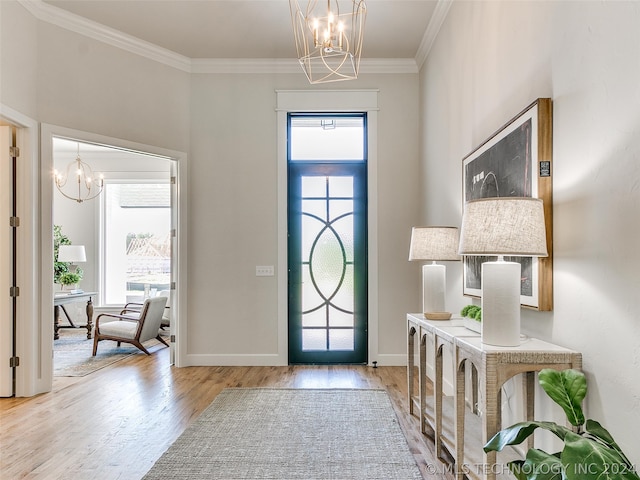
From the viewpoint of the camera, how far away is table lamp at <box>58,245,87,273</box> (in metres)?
6.27

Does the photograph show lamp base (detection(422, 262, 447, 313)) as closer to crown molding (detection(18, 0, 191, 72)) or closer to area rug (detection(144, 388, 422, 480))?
area rug (detection(144, 388, 422, 480))

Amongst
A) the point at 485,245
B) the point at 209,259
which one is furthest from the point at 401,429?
the point at 209,259

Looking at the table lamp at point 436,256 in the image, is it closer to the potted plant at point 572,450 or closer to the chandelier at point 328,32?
the chandelier at point 328,32

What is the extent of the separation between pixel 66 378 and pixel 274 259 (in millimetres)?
2351

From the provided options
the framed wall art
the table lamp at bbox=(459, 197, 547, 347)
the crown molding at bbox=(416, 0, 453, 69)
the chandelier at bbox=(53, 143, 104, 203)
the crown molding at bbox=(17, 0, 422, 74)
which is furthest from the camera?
the chandelier at bbox=(53, 143, 104, 203)

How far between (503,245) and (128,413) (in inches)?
116

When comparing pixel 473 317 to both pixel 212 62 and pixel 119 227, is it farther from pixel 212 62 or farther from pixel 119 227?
pixel 119 227

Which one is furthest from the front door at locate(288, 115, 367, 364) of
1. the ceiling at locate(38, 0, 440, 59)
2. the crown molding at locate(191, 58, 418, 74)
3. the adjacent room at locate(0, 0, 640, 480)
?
the ceiling at locate(38, 0, 440, 59)

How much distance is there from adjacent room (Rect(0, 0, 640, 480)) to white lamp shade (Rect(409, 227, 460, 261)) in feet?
0.05

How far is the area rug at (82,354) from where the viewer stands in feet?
14.5

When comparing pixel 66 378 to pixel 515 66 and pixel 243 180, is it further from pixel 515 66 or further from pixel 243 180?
pixel 515 66

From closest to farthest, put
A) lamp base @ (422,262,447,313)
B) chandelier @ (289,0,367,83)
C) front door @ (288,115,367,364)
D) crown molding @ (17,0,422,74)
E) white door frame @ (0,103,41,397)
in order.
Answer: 1. chandelier @ (289,0,367,83)
2. lamp base @ (422,262,447,313)
3. white door frame @ (0,103,41,397)
4. crown molding @ (17,0,422,74)
5. front door @ (288,115,367,364)

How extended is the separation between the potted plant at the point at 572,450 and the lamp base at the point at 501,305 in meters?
0.40

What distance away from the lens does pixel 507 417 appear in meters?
2.23
